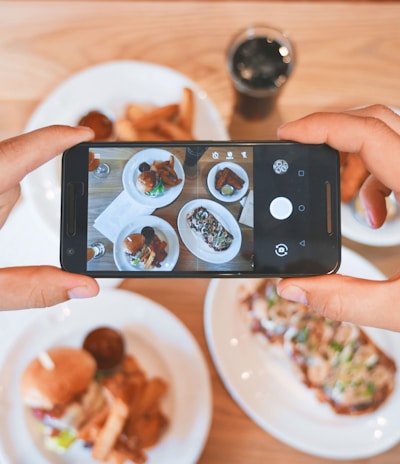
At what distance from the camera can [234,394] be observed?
0.84 m

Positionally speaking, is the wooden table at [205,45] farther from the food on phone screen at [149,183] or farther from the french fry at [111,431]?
the french fry at [111,431]

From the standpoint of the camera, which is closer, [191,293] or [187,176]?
[187,176]

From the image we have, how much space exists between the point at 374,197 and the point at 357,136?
161 millimetres

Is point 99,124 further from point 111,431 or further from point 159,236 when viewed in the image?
point 111,431

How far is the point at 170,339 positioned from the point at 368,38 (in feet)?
2.06

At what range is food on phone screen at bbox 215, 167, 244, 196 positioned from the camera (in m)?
0.63

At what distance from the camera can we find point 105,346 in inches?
34.4

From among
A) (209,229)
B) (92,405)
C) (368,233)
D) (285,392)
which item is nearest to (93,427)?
(92,405)

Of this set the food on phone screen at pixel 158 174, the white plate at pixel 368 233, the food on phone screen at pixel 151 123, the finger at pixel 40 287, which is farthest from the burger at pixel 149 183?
the white plate at pixel 368 233

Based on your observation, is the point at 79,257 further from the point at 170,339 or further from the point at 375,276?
the point at 375,276

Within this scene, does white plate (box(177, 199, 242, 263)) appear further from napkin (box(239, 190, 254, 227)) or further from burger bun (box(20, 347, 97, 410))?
burger bun (box(20, 347, 97, 410))

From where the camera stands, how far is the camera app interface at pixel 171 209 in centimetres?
62

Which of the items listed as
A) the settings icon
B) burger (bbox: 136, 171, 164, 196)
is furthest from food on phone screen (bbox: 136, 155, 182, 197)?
the settings icon

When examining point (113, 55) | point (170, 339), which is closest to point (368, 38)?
point (113, 55)
